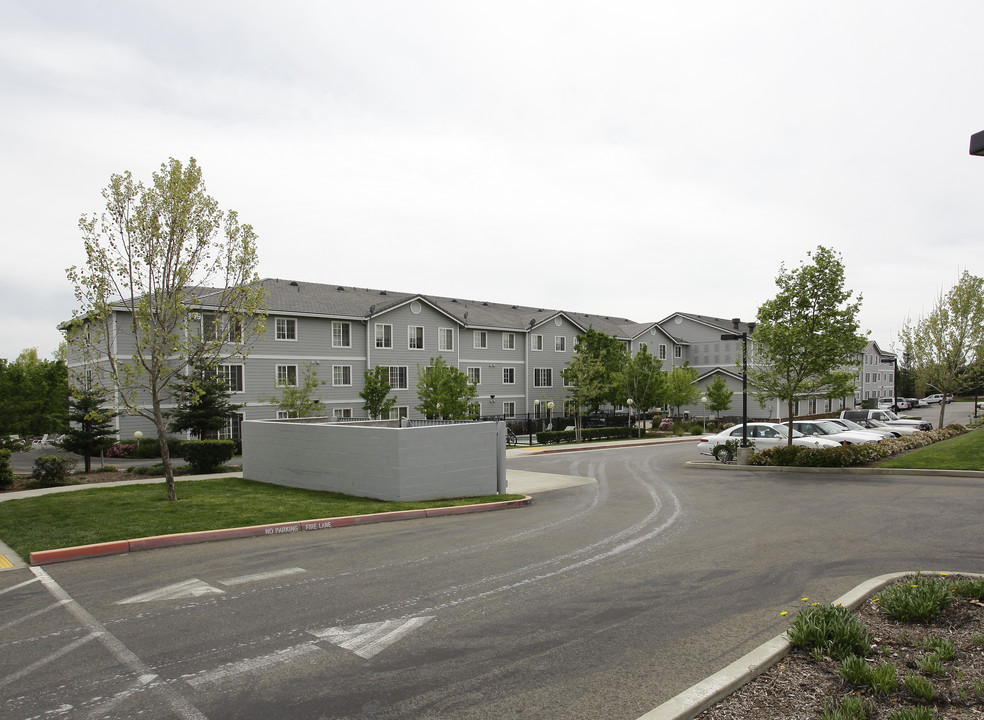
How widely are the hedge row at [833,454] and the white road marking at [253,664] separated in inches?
754

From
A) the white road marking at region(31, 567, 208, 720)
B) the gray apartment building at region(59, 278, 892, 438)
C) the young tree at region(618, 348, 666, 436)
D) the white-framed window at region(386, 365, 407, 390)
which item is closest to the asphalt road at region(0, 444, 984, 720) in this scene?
the white road marking at region(31, 567, 208, 720)

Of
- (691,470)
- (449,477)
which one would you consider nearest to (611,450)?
(691,470)

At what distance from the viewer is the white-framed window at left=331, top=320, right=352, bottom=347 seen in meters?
40.3

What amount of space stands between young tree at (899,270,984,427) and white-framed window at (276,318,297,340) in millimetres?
33085

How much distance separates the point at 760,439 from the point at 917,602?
20.3m

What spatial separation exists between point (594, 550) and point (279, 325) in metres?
31.5

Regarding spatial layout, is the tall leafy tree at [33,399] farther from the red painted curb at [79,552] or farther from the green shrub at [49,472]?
the red painted curb at [79,552]

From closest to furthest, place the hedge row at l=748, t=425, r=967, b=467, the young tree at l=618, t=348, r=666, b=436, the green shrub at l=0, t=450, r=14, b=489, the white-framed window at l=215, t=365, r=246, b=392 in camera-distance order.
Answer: the green shrub at l=0, t=450, r=14, b=489 → the hedge row at l=748, t=425, r=967, b=467 → the white-framed window at l=215, t=365, r=246, b=392 → the young tree at l=618, t=348, r=666, b=436

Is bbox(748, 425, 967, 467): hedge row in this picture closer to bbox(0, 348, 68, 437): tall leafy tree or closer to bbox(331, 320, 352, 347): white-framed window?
bbox(331, 320, 352, 347): white-framed window

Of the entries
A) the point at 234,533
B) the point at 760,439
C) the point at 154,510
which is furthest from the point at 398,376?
the point at 234,533

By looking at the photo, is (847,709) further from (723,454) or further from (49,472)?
(723,454)

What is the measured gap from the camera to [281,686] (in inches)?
203

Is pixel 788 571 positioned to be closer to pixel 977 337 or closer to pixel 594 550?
pixel 594 550

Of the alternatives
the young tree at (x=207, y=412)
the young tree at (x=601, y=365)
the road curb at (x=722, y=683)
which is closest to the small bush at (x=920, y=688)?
the road curb at (x=722, y=683)
